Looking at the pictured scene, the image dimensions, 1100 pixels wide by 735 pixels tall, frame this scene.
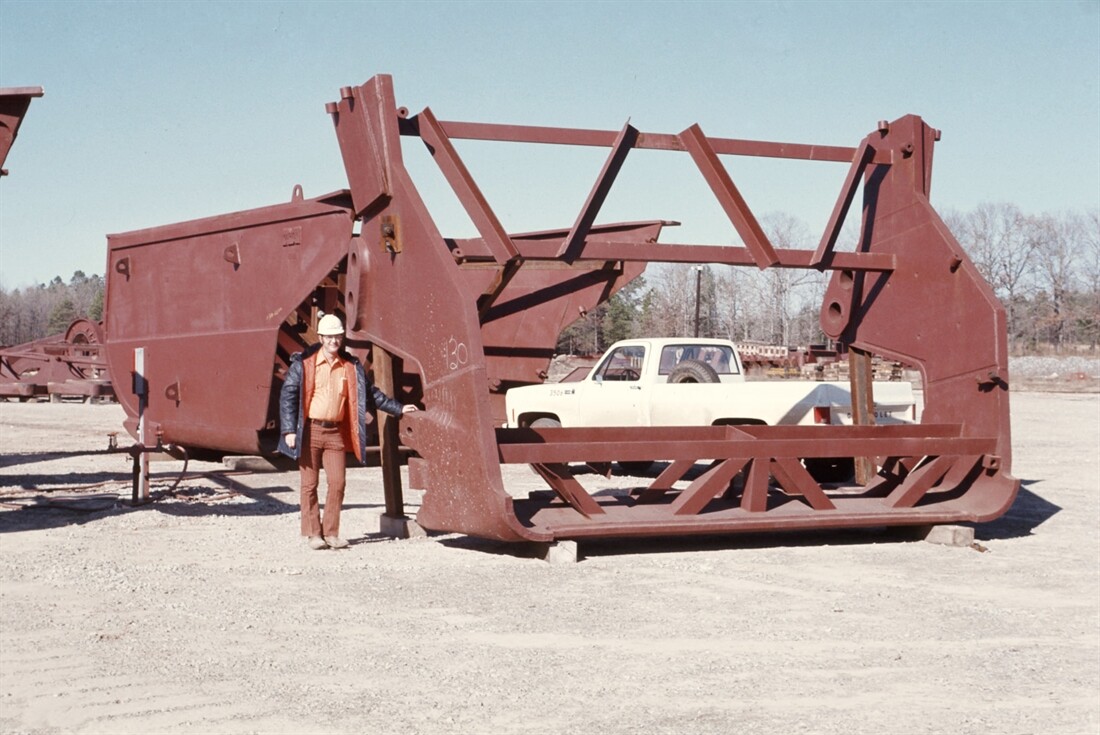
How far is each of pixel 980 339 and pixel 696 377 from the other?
5.45 meters

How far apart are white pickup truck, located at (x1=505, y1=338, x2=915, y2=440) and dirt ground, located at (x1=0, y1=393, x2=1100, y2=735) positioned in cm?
290

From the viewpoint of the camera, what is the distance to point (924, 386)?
33.5ft

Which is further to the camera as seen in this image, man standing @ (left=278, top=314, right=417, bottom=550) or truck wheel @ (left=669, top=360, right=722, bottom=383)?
truck wheel @ (left=669, top=360, right=722, bottom=383)

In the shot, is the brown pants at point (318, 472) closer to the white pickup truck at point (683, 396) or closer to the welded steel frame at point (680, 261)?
the welded steel frame at point (680, 261)

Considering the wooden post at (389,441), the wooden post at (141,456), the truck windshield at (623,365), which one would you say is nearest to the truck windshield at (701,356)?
the truck windshield at (623,365)

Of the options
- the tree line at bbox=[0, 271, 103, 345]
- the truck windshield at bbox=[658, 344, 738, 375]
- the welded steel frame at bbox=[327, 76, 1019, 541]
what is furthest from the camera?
the tree line at bbox=[0, 271, 103, 345]

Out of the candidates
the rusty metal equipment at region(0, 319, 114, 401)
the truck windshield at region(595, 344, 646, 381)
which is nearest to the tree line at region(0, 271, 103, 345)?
the rusty metal equipment at region(0, 319, 114, 401)

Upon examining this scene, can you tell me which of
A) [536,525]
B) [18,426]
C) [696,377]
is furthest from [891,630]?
[18,426]

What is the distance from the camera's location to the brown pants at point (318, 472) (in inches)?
360

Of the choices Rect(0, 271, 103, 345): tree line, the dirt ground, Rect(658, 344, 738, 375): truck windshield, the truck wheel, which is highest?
Rect(0, 271, 103, 345): tree line

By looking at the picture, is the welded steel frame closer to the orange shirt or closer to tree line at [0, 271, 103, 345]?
the orange shirt

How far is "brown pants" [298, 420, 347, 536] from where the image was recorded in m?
9.13

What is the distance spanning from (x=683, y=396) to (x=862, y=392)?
9.92 ft

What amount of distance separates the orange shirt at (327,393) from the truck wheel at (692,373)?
6.43 m
